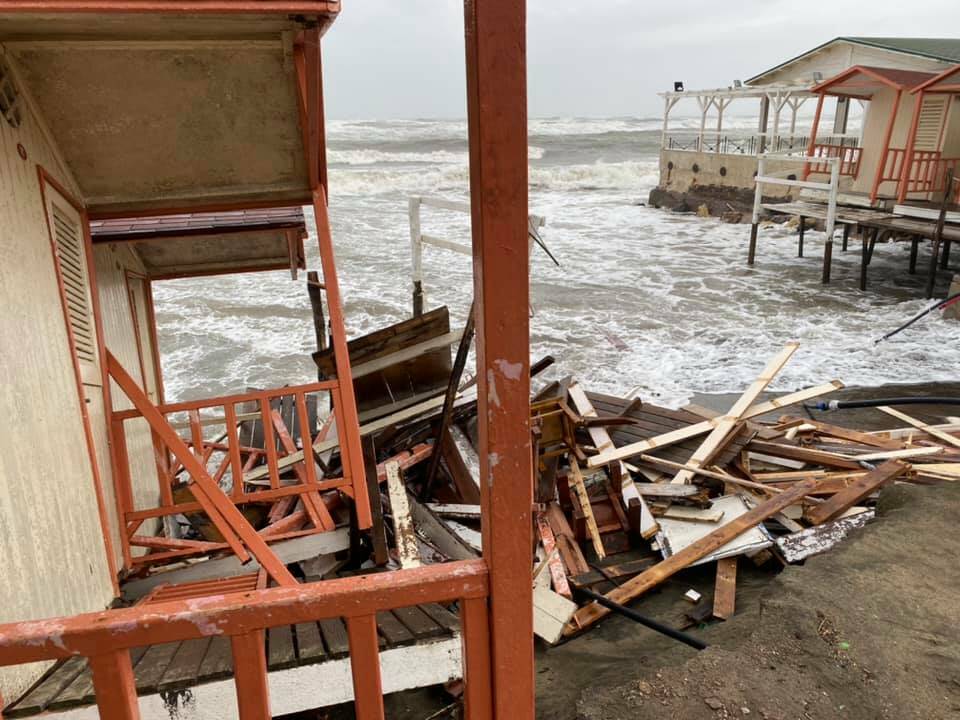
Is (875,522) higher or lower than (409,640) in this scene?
lower

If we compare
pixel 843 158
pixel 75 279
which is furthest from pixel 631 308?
pixel 75 279

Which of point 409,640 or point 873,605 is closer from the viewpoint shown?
point 409,640

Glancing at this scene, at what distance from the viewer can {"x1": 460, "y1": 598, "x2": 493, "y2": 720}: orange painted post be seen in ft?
5.91

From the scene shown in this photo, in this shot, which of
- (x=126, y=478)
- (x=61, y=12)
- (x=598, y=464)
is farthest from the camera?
(x=598, y=464)

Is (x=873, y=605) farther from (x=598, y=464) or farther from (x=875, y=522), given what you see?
(x=598, y=464)

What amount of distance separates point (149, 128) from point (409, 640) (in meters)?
3.54

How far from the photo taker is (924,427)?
326 inches

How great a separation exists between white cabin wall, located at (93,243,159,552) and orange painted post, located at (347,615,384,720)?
4.50 meters

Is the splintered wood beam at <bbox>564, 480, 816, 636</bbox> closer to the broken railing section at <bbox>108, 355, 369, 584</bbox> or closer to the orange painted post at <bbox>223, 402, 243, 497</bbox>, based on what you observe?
the broken railing section at <bbox>108, 355, 369, 584</bbox>

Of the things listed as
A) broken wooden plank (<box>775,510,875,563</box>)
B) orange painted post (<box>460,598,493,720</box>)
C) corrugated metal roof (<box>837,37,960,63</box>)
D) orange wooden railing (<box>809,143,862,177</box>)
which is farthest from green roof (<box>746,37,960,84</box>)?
orange painted post (<box>460,598,493,720</box>)

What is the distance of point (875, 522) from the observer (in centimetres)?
555

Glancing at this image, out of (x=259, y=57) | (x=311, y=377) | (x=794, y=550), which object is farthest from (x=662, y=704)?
(x=311, y=377)

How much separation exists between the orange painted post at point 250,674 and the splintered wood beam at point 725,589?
13.1ft

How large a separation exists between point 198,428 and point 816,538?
16.8 feet
